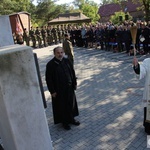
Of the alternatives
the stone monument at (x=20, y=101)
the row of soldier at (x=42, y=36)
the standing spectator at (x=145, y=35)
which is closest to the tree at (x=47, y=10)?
the row of soldier at (x=42, y=36)

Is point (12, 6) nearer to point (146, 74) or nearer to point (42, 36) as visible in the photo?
point (42, 36)

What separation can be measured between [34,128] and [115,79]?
628 cm

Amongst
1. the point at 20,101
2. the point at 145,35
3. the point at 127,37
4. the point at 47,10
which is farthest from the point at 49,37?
the point at 47,10

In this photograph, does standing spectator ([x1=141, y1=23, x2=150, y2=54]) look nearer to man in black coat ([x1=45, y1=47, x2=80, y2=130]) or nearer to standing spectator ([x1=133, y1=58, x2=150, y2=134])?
man in black coat ([x1=45, y1=47, x2=80, y2=130])

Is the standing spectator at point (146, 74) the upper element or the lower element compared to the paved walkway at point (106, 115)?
upper

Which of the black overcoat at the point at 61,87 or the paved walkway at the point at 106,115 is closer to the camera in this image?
the paved walkway at the point at 106,115

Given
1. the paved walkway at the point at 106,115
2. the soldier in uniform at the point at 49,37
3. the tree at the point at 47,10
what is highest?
the tree at the point at 47,10

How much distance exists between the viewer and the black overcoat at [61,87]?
538 centimetres

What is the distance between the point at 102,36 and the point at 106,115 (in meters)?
10.8

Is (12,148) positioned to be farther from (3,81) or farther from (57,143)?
(57,143)

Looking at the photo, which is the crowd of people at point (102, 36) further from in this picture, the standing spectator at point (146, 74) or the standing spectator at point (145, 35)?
the standing spectator at point (146, 74)

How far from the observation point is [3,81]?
2.88 m

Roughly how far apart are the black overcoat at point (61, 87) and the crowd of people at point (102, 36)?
16.4 feet

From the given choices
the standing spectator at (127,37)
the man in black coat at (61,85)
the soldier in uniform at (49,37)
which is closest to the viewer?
the man in black coat at (61,85)
